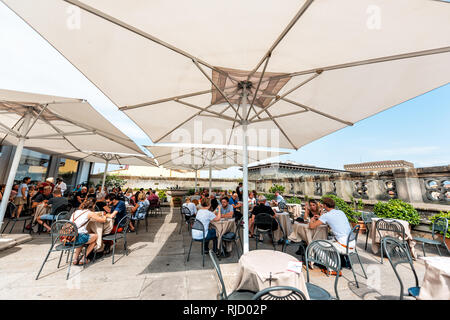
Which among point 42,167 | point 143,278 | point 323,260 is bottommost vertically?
point 143,278

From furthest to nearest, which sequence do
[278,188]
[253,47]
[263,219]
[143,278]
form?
[278,188]
[263,219]
[143,278]
[253,47]

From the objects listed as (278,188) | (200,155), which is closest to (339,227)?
(200,155)

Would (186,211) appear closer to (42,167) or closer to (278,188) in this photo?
(278,188)

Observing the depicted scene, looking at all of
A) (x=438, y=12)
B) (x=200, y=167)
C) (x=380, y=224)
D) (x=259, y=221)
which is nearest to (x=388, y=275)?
(x=380, y=224)

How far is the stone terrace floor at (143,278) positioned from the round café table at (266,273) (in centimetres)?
59

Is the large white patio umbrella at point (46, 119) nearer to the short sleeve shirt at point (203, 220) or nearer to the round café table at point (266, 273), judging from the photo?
the short sleeve shirt at point (203, 220)

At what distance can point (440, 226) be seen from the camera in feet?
13.0

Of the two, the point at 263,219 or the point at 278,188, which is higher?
the point at 278,188

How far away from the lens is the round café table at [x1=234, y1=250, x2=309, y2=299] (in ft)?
5.50

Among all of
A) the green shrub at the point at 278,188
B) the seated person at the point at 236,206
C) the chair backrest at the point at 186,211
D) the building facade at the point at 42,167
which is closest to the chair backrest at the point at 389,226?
the seated person at the point at 236,206

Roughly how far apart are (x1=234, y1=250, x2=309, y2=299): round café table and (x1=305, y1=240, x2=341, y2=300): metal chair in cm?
25

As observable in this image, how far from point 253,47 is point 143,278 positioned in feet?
13.2

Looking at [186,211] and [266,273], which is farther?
[186,211]

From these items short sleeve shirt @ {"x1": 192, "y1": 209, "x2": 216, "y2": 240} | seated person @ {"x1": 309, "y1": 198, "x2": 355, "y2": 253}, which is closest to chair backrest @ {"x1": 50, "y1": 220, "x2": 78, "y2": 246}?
short sleeve shirt @ {"x1": 192, "y1": 209, "x2": 216, "y2": 240}
